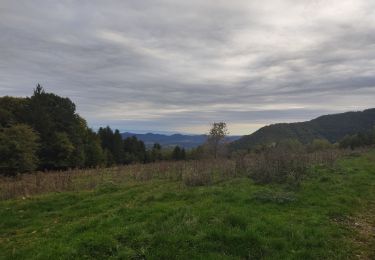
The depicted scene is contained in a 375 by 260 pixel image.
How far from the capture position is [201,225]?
8.88 meters

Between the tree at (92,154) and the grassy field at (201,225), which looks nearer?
the grassy field at (201,225)

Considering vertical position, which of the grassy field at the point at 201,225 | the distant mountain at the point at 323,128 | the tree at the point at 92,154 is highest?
the distant mountain at the point at 323,128

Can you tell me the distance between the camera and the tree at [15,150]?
32.5 metres

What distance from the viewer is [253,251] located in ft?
25.0

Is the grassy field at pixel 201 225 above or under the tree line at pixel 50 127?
under

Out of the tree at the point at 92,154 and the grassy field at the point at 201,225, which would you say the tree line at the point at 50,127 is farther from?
the grassy field at the point at 201,225

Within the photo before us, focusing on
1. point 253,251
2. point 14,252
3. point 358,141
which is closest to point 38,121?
point 14,252

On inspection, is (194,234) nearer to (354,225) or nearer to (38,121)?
(354,225)

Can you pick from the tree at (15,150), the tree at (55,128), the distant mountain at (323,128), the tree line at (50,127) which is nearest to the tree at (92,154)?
the tree line at (50,127)

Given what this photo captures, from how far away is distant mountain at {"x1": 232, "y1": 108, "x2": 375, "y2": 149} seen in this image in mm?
164625

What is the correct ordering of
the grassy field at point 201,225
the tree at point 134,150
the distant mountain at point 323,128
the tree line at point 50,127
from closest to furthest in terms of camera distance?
the grassy field at point 201,225, the tree line at point 50,127, the tree at point 134,150, the distant mountain at point 323,128

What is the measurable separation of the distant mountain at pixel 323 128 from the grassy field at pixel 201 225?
145351mm

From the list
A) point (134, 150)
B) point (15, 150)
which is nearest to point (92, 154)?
point (15, 150)

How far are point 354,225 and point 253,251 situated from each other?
3937mm
